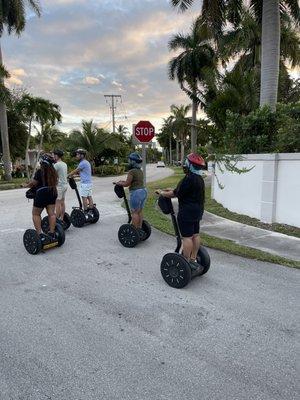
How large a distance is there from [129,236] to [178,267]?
209 cm

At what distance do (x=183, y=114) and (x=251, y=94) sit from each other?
152 feet

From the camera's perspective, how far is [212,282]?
4.94 metres

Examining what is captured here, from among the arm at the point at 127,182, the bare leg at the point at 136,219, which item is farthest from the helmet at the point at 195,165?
the bare leg at the point at 136,219

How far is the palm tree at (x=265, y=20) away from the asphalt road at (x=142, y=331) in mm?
7511

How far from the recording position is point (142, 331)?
363 centimetres

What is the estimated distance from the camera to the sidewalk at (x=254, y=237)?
640 centimetres

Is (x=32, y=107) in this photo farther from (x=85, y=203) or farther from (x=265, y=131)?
(x=265, y=131)

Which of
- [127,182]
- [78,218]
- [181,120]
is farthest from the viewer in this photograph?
[181,120]

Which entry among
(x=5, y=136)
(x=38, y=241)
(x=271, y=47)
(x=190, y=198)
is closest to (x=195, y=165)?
(x=190, y=198)

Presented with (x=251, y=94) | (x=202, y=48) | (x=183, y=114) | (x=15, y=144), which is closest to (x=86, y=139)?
(x=15, y=144)

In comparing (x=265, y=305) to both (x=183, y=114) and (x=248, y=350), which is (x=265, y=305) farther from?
(x=183, y=114)

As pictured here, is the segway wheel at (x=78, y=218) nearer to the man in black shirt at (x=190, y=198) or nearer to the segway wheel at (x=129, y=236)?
the segway wheel at (x=129, y=236)

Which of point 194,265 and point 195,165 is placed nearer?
point 195,165

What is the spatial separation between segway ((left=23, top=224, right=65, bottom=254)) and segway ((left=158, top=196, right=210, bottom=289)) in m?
2.42
